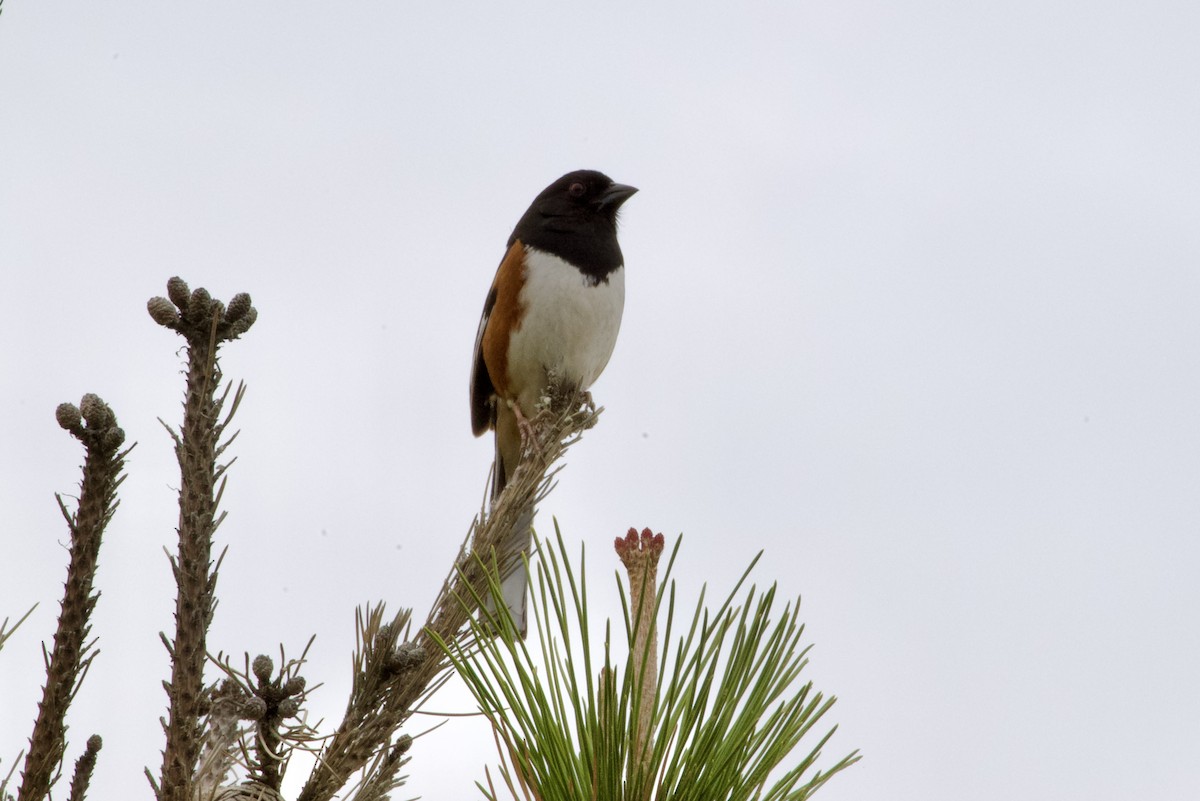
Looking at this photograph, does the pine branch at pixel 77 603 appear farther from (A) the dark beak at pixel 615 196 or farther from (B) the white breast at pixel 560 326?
(A) the dark beak at pixel 615 196

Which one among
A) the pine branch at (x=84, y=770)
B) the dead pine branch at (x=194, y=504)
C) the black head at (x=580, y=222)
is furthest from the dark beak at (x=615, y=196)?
the pine branch at (x=84, y=770)

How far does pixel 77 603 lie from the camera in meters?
1.09

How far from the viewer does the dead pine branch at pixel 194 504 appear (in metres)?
1.12

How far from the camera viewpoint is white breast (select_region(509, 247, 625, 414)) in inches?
151

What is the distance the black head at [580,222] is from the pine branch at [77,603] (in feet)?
9.59

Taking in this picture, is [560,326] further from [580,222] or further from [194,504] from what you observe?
[194,504]

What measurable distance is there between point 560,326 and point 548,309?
7 cm

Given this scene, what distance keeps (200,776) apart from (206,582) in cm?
21

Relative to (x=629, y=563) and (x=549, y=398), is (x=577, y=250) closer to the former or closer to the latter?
(x=549, y=398)

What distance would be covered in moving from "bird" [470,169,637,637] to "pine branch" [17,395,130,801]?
254 centimetres

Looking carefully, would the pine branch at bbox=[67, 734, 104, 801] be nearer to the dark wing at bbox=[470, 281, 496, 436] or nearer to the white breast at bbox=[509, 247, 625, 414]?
the white breast at bbox=[509, 247, 625, 414]

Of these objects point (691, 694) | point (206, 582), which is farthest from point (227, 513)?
point (691, 694)

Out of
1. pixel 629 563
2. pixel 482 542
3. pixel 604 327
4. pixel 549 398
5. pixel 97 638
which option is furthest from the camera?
pixel 604 327

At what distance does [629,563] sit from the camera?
1.36 metres
